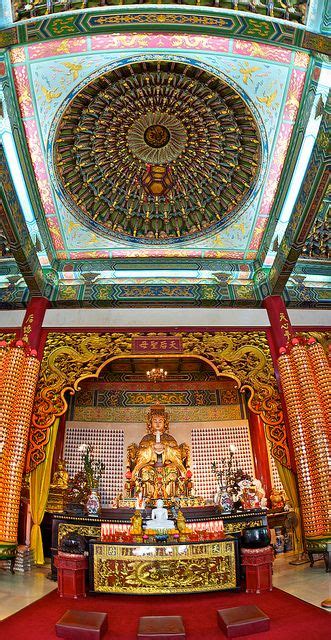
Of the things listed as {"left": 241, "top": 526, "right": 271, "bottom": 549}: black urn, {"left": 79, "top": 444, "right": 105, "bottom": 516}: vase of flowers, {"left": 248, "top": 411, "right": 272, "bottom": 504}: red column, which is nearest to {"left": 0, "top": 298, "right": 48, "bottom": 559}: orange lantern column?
{"left": 79, "top": 444, "right": 105, "bottom": 516}: vase of flowers

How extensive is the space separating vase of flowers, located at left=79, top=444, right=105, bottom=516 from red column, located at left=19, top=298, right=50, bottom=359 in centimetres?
191

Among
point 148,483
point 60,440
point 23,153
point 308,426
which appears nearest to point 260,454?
point 148,483

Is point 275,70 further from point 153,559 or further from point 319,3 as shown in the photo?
point 153,559

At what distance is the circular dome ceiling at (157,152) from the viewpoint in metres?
6.27

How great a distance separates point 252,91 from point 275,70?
1.41ft

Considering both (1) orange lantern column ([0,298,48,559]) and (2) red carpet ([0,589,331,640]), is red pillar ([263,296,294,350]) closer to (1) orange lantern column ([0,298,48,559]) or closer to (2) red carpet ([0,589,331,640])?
(2) red carpet ([0,589,331,640])

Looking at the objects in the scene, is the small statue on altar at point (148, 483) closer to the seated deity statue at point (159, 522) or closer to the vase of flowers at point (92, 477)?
the vase of flowers at point (92, 477)

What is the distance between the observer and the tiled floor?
4.33 meters

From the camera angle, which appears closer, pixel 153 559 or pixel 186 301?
pixel 153 559

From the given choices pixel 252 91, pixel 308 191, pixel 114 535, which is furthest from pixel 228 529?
pixel 252 91

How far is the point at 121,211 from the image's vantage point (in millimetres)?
7672

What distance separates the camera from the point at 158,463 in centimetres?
845

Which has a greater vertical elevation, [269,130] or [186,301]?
[269,130]

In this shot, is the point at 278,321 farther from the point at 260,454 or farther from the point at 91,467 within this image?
the point at 91,467
